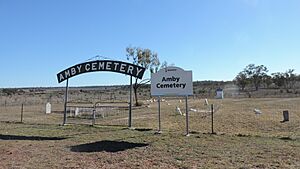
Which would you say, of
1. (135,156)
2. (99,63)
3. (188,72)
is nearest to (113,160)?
(135,156)

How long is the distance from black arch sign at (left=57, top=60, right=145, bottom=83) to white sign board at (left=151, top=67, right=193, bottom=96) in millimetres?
2418

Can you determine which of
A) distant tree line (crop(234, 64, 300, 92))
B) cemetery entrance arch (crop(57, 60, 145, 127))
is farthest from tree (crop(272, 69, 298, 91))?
cemetery entrance arch (crop(57, 60, 145, 127))

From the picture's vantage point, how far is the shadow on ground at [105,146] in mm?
10965

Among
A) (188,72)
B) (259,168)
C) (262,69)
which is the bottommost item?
(259,168)

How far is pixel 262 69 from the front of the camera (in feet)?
359

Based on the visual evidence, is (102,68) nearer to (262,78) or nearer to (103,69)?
(103,69)

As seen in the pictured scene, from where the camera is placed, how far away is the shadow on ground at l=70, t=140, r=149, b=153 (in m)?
11.0

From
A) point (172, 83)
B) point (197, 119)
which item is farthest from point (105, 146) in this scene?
point (197, 119)

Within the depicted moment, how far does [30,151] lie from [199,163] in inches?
212

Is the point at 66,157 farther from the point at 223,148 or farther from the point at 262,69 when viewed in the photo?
the point at 262,69

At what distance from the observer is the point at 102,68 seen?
18938mm

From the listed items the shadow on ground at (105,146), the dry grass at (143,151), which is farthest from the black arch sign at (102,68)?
the shadow on ground at (105,146)

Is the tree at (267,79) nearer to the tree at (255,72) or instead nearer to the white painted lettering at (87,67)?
the tree at (255,72)

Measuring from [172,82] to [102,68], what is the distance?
211 inches
